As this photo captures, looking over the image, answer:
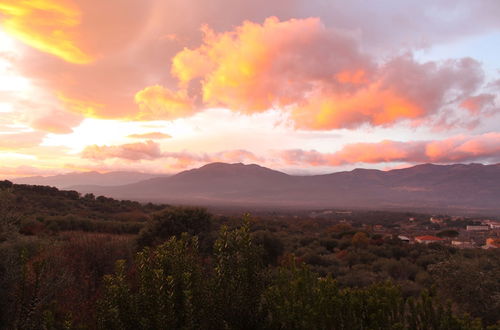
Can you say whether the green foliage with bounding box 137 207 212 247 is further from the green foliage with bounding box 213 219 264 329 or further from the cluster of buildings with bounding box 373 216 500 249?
the cluster of buildings with bounding box 373 216 500 249

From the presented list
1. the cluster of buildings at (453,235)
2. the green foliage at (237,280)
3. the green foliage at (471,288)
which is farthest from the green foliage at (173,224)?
the cluster of buildings at (453,235)

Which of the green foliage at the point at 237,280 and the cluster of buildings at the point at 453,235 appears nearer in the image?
the green foliage at the point at 237,280

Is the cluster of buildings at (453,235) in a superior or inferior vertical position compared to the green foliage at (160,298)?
inferior

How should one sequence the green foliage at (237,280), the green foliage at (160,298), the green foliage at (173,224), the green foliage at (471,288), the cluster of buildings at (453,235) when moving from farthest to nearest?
the cluster of buildings at (453,235) < the green foliage at (173,224) < the green foliage at (471,288) < the green foliage at (237,280) < the green foliage at (160,298)

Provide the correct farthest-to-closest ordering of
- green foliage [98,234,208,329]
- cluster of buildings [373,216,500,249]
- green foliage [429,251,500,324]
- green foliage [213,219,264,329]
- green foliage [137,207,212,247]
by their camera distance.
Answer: cluster of buildings [373,216,500,249]
green foliage [137,207,212,247]
green foliage [429,251,500,324]
green foliage [213,219,264,329]
green foliage [98,234,208,329]

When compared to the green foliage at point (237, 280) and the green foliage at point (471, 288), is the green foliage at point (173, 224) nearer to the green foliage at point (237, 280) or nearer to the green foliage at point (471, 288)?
the green foliage at point (471, 288)

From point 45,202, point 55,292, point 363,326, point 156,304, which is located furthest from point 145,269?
point 45,202

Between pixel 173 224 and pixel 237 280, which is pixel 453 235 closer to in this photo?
pixel 173 224

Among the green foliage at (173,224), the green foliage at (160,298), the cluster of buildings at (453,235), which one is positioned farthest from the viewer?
the cluster of buildings at (453,235)

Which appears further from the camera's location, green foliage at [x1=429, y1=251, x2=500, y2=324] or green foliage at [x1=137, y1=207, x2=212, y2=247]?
green foliage at [x1=137, y1=207, x2=212, y2=247]

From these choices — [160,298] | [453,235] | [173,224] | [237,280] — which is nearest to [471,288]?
[237,280]

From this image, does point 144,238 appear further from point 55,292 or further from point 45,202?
point 45,202

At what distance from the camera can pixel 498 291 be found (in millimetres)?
11961

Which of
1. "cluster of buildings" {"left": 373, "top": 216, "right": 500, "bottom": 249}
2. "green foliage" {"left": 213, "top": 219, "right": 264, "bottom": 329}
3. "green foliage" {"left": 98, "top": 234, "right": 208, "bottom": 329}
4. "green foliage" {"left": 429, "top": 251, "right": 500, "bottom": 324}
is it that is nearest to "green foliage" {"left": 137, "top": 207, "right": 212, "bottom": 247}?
"green foliage" {"left": 429, "top": 251, "right": 500, "bottom": 324}
